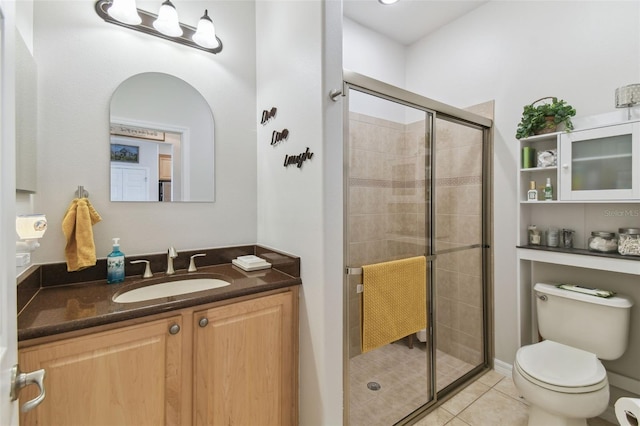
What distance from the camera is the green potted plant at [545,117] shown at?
5.68 feet

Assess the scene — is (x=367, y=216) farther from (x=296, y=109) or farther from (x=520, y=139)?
(x=520, y=139)

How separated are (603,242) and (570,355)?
0.68 meters

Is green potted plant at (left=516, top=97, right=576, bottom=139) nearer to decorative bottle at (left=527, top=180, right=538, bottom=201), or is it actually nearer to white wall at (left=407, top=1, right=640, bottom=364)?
white wall at (left=407, top=1, right=640, bottom=364)

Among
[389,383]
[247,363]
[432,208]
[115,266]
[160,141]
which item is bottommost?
[389,383]

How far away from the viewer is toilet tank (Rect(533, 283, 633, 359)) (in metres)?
1.53

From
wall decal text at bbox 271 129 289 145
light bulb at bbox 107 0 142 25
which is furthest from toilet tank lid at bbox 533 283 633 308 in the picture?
light bulb at bbox 107 0 142 25

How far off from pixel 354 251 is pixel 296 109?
2.67 ft

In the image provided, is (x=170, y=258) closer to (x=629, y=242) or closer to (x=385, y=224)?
(x=385, y=224)

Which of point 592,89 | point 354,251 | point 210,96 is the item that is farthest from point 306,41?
point 592,89

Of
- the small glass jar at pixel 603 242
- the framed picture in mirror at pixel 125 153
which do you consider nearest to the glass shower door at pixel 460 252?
the small glass jar at pixel 603 242

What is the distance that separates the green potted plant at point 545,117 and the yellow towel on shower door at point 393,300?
1152 mm

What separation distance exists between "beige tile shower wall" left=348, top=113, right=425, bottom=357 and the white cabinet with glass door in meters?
0.84

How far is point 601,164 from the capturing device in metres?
1.59

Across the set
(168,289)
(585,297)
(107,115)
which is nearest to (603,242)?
(585,297)
